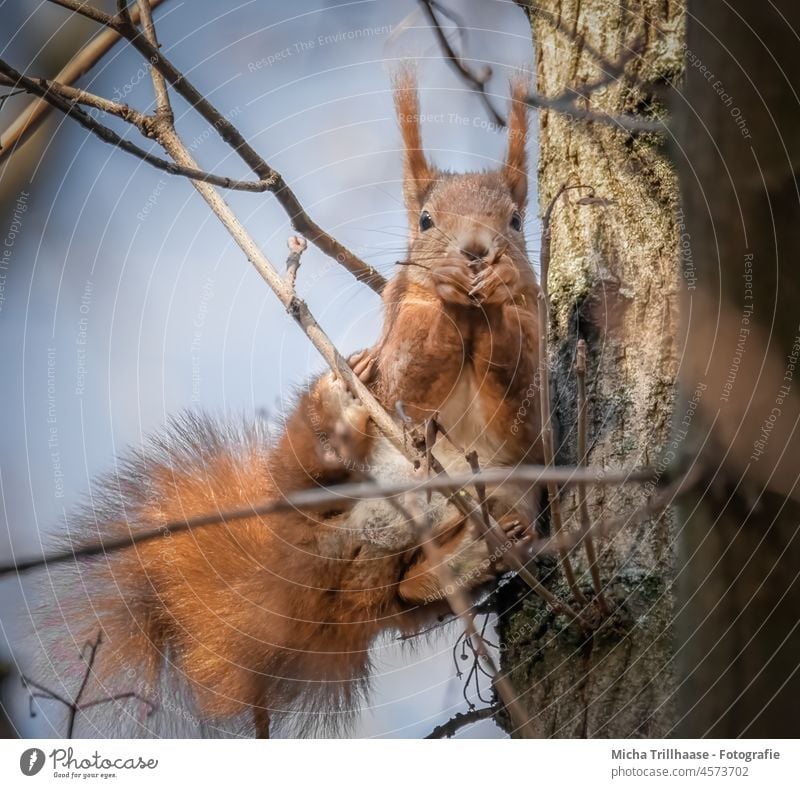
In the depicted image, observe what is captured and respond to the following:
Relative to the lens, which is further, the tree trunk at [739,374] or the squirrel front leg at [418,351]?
the squirrel front leg at [418,351]

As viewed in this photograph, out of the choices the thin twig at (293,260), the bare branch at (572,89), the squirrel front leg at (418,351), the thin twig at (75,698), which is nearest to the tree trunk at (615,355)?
the bare branch at (572,89)

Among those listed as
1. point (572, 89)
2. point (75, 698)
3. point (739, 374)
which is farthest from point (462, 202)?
point (75, 698)

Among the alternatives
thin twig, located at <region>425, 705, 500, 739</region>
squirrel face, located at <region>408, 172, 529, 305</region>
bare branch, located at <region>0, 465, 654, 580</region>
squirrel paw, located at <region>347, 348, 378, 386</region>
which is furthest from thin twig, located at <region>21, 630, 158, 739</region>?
squirrel face, located at <region>408, 172, 529, 305</region>

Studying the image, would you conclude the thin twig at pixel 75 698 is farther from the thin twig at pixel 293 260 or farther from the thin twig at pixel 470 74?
the thin twig at pixel 470 74

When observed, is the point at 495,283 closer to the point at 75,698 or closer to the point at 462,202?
the point at 462,202

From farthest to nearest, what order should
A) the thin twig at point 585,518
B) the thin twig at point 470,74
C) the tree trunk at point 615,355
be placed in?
the thin twig at point 470,74, the tree trunk at point 615,355, the thin twig at point 585,518

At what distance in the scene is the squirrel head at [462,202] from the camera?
2.62ft

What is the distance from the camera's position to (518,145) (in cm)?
84

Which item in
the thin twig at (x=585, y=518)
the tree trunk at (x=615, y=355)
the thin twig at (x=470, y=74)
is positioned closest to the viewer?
the thin twig at (x=585, y=518)

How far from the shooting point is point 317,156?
0.78 metres

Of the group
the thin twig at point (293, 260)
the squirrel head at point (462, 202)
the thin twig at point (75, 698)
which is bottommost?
the thin twig at point (75, 698)

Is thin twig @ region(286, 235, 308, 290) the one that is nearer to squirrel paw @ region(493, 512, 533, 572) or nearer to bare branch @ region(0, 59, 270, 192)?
bare branch @ region(0, 59, 270, 192)

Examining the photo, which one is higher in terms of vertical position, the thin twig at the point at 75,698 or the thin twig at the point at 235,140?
the thin twig at the point at 235,140
